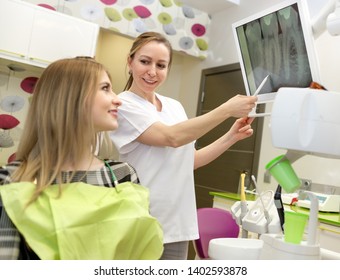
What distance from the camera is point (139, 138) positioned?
127 centimetres

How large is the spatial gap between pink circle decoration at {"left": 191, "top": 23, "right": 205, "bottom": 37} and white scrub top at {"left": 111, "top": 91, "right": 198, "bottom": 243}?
9.35ft

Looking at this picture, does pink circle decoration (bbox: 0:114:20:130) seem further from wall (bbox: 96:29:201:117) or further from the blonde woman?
the blonde woman

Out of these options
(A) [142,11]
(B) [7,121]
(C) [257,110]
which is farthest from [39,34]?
(C) [257,110]

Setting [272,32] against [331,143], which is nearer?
[331,143]

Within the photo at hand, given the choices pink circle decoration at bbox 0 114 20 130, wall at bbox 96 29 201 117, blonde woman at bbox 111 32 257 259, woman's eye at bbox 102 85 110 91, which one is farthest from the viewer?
wall at bbox 96 29 201 117

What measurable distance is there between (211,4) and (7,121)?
2328 mm

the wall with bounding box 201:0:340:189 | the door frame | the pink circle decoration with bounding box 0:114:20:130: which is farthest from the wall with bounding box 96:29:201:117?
the pink circle decoration with bounding box 0:114:20:130

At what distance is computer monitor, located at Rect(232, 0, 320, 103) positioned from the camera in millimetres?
930

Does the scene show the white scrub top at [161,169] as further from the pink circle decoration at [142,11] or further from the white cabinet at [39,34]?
the pink circle decoration at [142,11]

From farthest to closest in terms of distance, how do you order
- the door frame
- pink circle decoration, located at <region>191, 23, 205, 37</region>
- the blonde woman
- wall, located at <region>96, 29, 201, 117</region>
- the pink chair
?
wall, located at <region>96, 29, 201, 117</region> → pink circle decoration, located at <region>191, 23, 205, 37</region> → the door frame → the pink chair → the blonde woman
